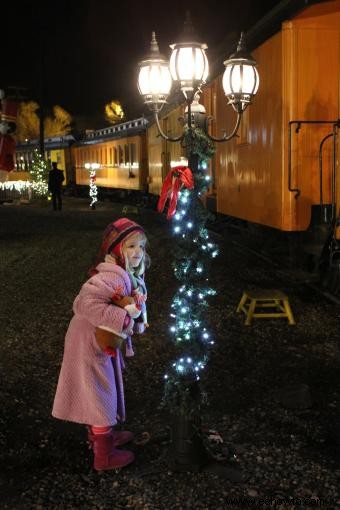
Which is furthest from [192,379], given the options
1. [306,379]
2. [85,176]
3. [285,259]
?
[85,176]

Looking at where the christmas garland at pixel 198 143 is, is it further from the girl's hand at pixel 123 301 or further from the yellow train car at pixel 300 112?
the yellow train car at pixel 300 112

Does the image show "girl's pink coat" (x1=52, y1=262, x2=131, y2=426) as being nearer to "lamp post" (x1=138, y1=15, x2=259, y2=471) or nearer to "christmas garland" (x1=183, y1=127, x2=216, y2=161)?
"lamp post" (x1=138, y1=15, x2=259, y2=471)

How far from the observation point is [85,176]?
1395 inches

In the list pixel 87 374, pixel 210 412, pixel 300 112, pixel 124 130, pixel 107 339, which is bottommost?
pixel 210 412

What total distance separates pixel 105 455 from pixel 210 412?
1.16m

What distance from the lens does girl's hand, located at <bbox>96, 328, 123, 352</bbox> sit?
354cm

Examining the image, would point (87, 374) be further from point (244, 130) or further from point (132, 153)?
point (132, 153)

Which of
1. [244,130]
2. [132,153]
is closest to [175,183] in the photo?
[244,130]

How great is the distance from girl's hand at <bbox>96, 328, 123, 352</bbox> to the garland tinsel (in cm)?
47

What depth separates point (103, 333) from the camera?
11.6ft

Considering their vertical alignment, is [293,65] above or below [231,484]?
above

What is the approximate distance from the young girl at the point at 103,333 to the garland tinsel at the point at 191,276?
0.91ft

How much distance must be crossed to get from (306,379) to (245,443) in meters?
1.38

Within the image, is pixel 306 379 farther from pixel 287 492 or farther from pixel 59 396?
pixel 59 396
